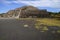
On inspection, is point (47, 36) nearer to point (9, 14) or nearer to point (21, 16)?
point (21, 16)

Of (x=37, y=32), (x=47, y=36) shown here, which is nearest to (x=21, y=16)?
(x=37, y=32)

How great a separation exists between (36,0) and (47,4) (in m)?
0.19

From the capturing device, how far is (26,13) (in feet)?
7.63

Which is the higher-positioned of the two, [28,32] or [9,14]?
[9,14]

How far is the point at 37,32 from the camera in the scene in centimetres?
227

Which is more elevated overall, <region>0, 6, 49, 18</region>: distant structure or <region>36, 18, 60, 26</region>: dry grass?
<region>0, 6, 49, 18</region>: distant structure

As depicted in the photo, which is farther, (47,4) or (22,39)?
(47,4)

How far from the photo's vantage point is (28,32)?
228 centimetres

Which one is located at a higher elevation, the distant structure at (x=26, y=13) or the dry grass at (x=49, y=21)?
the distant structure at (x=26, y=13)

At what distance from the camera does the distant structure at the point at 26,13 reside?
229cm

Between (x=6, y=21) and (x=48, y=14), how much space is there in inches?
26.0

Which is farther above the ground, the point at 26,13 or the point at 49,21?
the point at 26,13

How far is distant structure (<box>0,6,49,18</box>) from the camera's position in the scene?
7.51 feet

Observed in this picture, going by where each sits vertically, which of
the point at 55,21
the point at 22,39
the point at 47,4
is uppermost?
the point at 47,4
